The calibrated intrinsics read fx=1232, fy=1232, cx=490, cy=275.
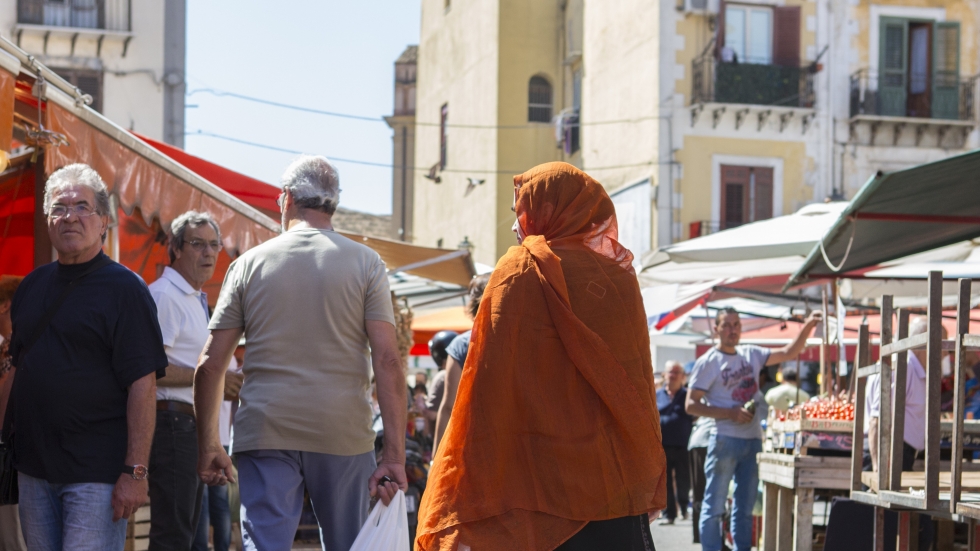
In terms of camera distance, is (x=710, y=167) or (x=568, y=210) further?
(x=710, y=167)

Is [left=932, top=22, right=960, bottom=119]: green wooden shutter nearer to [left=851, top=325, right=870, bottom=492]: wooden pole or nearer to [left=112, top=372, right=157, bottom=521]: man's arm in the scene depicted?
[left=851, top=325, right=870, bottom=492]: wooden pole

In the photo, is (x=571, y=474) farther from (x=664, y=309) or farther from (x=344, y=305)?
(x=664, y=309)

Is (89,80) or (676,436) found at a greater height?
(89,80)

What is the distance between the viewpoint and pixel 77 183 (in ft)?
14.1

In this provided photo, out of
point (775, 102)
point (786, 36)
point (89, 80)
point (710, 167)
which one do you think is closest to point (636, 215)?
point (710, 167)

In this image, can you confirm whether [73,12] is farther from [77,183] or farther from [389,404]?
[389,404]

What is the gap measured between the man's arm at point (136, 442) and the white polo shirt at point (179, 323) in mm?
1257

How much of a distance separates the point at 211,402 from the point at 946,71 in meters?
26.0

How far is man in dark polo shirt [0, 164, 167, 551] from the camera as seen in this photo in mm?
4098

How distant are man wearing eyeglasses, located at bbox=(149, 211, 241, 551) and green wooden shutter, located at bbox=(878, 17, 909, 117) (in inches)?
949

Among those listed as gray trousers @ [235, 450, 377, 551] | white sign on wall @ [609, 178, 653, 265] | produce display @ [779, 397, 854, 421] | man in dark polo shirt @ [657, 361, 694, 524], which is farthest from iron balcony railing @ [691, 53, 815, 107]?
gray trousers @ [235, 450, 377, 551]

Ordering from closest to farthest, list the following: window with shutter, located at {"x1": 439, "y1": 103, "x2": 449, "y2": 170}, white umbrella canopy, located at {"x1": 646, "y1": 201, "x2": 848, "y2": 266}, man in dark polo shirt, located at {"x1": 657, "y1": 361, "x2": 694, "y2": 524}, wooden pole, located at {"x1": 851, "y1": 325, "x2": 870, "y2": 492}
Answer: wooden pole, located at {"x1": 851, "y1": 325, "x2": 870, "y2": 492}, white umbrella canopy, located at {"x1": 646, "y1": 201, "x2": 848, "y2": 266}, man in dark polo shirt, located at {"x1": 657, "y1": 361, "x2": 694, "y2": 524}, window with shutter, located at {"x1": 439, "y1": 103, "x2": 449, "y2": 170}

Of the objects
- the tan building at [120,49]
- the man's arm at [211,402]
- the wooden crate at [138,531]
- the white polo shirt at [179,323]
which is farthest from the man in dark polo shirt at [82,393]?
the tan building at [120,49]

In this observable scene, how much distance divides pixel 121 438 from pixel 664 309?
10151 mm
